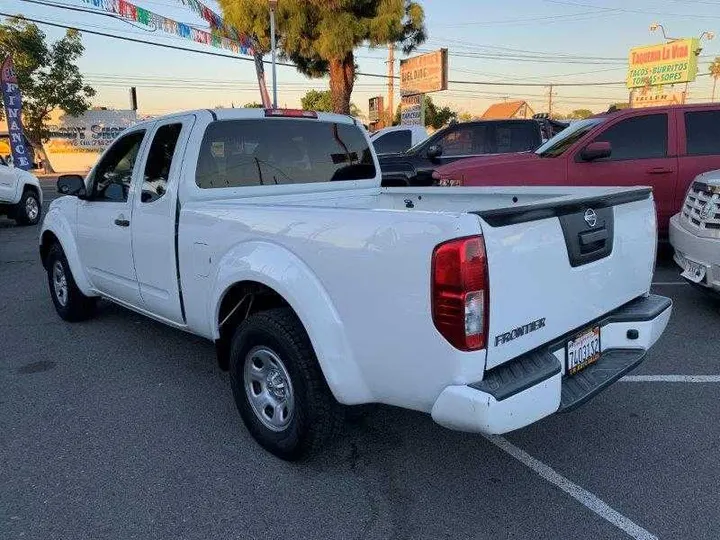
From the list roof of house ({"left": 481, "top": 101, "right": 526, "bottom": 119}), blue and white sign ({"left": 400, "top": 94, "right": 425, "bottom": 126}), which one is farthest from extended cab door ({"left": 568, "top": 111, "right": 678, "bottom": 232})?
roof of house ({"left": 481, "top": 101, "right": 526, "bottom": 119})

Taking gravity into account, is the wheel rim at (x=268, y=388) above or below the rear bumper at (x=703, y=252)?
below

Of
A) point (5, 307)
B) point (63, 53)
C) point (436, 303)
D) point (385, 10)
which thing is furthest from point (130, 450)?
point (63, 53)

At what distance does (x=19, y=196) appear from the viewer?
1249 centimetres

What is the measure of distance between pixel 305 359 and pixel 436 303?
0.83 m

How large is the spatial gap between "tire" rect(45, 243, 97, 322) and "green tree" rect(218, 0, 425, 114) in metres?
16.0

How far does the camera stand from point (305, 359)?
2.72 m

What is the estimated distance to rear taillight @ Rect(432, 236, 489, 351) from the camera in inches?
83.4

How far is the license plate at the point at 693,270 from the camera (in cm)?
486

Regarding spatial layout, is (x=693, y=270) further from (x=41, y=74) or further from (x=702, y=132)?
(x=41, y=74)

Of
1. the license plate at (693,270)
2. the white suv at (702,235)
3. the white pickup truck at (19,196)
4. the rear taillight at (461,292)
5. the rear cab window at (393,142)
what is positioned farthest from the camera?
the rear cab window at (393,142)

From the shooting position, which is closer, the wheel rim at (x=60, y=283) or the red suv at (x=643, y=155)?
the wheel rim at (x=60, y=283)

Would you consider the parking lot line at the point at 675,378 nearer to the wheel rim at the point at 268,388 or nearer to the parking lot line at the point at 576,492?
the parking lot line at the point at 576,492

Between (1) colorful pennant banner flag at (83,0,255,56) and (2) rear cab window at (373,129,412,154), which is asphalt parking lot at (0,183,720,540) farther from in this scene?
(1) colorful pennant banner flag at (83,0,255,56)

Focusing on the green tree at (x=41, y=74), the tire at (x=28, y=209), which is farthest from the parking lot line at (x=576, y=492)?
the green tree at (x=41, y=74)
